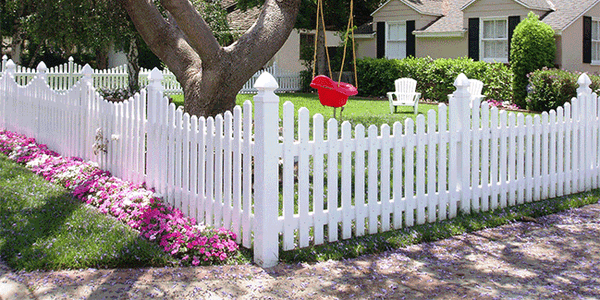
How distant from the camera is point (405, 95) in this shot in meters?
17.9

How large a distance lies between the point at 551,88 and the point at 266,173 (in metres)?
14.3

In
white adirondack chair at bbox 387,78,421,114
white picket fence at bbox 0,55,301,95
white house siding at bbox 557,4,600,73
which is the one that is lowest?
white adirondack chair at bbox 387,78,421,114

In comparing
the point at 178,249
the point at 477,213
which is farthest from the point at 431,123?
the point at 178,249

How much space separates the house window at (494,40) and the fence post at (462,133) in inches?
674

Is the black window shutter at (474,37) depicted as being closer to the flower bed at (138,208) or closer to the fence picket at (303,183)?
the flower bed at (138,208)

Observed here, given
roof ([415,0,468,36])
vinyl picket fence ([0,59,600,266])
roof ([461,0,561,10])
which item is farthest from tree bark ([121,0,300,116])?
roof ([415,0,468,36])

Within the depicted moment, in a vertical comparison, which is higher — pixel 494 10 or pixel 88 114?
pixel 494 10

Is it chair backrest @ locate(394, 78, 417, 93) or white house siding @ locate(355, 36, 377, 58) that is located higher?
white house siding @ locate(355, 36, 377, 58)

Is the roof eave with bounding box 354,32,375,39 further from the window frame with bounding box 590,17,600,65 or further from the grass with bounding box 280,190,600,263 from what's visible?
the grass with bounding box 280,190,600,263

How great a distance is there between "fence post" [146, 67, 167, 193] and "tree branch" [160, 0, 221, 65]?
0.95 metres

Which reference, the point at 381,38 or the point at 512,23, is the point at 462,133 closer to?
the point at 512,23

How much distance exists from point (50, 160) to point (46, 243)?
4022 millimetres

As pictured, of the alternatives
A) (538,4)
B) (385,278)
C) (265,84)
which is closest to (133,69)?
(538,4)

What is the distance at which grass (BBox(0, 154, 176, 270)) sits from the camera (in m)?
5.32
